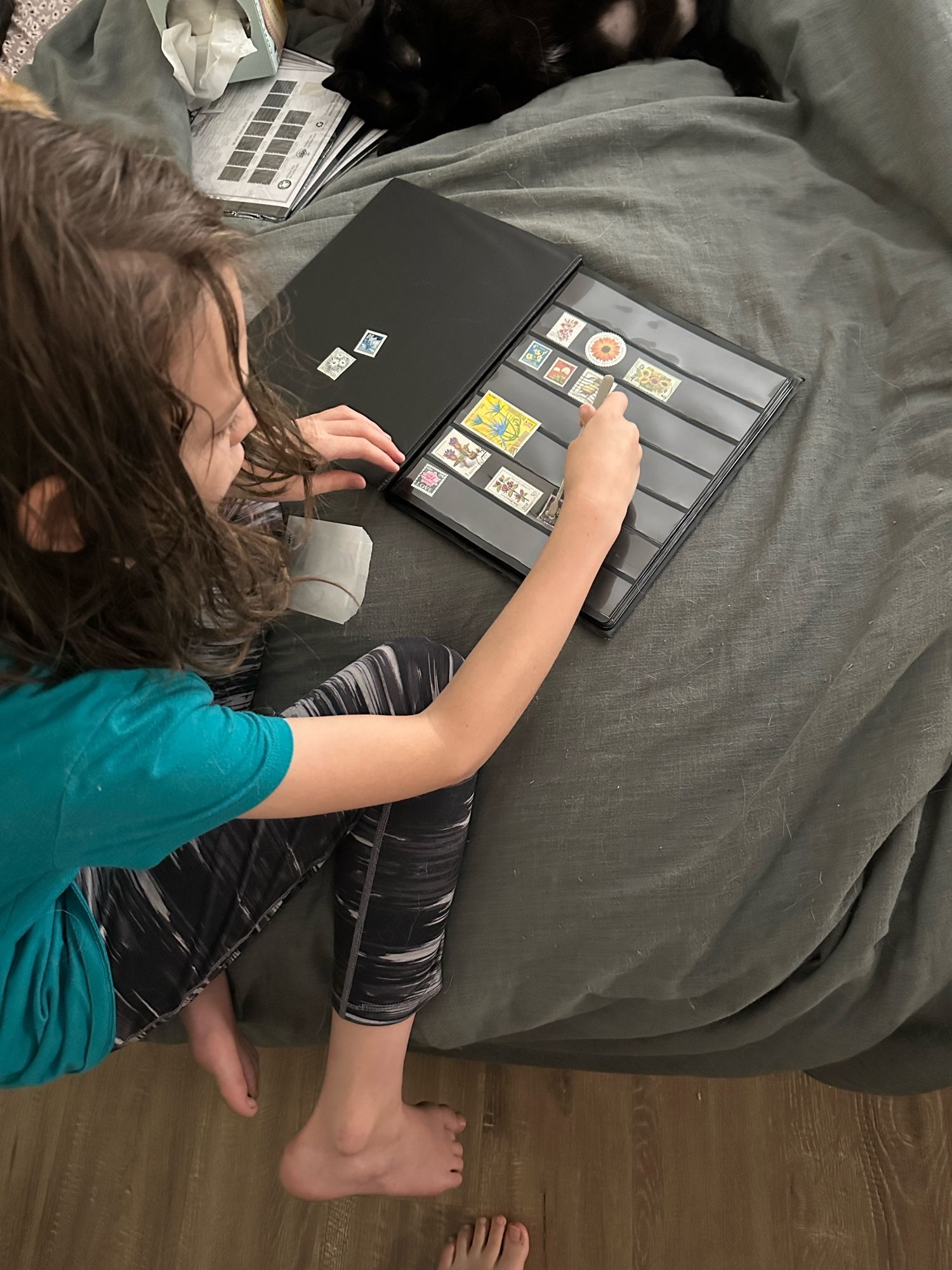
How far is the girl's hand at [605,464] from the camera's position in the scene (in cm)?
79

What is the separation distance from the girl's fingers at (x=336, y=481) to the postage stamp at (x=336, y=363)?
0.39 feet

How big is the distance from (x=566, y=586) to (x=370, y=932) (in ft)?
1.11

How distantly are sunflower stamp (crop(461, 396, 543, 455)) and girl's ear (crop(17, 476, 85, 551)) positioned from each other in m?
0.43

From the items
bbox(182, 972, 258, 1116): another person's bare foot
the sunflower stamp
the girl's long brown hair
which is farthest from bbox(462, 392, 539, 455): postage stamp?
bbox(182, 972, 258, 1116): another person's bare foot

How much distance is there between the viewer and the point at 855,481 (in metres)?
0.84

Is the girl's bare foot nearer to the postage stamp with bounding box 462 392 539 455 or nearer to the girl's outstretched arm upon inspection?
the girl's outstretched arm

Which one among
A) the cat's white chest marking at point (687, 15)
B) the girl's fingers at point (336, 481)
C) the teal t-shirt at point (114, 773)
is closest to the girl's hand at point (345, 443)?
the girl's fingers at point (336, 481)

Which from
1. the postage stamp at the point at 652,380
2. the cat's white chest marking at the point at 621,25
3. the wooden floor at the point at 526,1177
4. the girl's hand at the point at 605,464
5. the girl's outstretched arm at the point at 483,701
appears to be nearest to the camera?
the girl's outstretched arm at the point at 483,701

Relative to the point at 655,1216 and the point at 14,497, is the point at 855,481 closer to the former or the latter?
the point at 14,497

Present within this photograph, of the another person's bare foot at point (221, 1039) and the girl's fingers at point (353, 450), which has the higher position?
the girl's fingers at point (353, 450)

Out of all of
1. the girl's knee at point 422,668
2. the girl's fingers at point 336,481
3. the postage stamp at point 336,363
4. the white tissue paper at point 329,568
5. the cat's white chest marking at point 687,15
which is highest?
the cat's white chest marking at point 687,15

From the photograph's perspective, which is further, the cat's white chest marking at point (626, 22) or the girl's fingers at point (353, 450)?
the cat's white chest marking at point (626, 22)

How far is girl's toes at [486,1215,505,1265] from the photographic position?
1.00 m

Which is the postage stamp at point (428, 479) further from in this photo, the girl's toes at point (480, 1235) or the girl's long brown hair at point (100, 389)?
the girl's toes at point (480, 1235)
